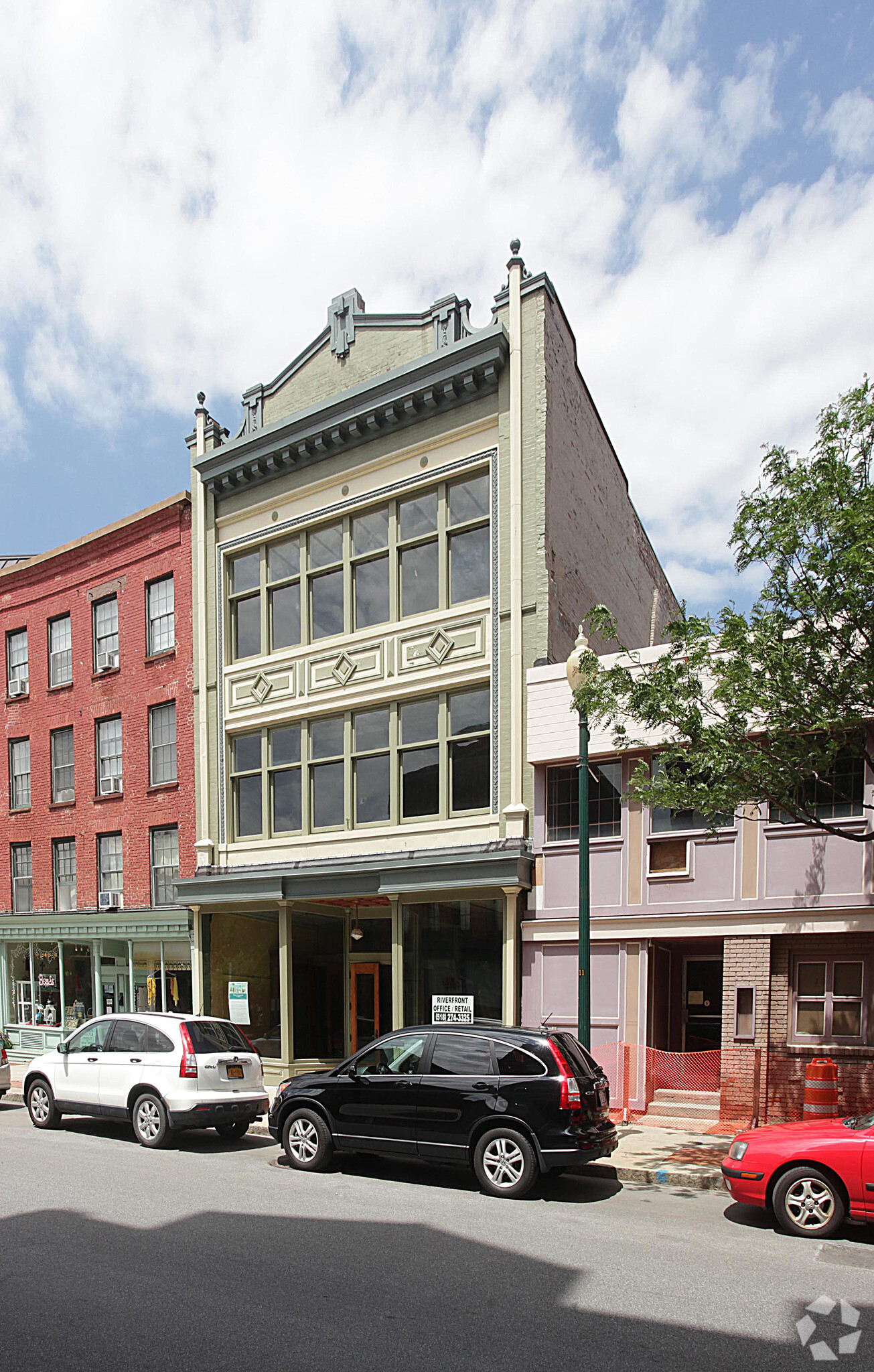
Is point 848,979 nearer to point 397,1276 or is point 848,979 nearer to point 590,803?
point 590,803

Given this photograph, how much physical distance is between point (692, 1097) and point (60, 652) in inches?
699

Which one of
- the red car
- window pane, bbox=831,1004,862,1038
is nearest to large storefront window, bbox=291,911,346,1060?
window pane, bbox=831,1004,862,1038

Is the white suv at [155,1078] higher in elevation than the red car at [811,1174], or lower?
lower

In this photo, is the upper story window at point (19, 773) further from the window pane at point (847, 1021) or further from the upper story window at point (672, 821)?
the window pane at point (847, 1021)

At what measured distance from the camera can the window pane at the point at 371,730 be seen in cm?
1847

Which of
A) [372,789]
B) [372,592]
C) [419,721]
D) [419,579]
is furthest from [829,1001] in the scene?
[372,592]

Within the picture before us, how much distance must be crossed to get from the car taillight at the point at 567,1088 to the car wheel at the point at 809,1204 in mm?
1936

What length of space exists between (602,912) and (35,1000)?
51.1ft

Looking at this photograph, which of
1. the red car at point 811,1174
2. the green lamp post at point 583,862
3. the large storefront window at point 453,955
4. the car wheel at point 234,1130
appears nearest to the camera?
the red car at point 811,1174

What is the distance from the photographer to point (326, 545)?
19797 mm

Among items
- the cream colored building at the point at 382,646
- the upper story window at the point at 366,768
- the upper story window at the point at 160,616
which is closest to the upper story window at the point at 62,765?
the upper story window at the point at 160,616

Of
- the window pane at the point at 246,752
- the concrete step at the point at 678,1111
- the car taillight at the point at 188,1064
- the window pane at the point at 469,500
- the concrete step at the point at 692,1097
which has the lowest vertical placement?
the concrete step at the point at 678,1111

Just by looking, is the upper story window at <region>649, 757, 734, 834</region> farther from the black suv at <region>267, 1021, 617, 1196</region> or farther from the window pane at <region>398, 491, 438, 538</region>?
the window pane at <region>398, 491, 438, 538</region>

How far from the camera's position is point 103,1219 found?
8648 millimetres
